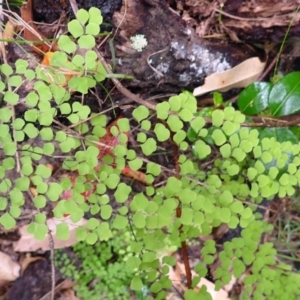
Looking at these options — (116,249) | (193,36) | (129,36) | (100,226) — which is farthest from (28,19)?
(116,249)

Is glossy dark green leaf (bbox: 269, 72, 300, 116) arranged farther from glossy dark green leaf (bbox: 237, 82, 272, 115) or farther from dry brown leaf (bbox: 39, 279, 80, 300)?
Answer: dry brown leaf (bbox: 39, 279, 80, 300)

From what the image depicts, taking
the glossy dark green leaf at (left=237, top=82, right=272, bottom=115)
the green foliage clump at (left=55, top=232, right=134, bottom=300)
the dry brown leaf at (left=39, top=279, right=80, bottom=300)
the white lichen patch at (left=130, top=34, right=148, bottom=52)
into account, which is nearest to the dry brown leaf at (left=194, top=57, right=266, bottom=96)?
the glossy dark green leaf at (left=237, top=82, right=272, bottom=115)

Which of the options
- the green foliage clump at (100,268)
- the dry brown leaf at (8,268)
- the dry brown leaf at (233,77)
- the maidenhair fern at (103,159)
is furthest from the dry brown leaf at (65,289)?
the dry brown leaf at (233,77)

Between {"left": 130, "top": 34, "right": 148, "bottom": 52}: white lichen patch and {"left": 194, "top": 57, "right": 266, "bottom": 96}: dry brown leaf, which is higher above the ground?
{"left": 130, "top": 34, "right": 148, "bottom": 52}: white lichen patch

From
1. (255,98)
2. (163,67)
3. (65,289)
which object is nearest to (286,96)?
(255,98)

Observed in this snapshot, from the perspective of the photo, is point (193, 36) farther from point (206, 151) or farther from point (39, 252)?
point (39, 252)

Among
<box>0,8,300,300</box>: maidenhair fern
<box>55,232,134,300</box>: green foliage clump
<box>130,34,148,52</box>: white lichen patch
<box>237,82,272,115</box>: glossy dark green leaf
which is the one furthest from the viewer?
<box>55,232,134,300</box>: green foliage clump

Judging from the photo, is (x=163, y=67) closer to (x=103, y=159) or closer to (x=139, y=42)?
(x=139, y=42)
